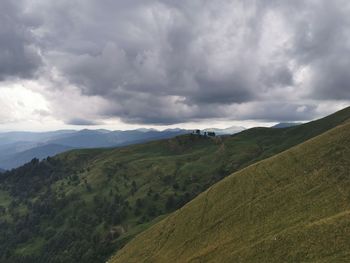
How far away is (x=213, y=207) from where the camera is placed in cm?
14225

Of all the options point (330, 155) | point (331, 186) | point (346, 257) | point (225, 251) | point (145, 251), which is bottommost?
point (145, 251)

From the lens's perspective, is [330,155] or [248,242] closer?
[248,242]

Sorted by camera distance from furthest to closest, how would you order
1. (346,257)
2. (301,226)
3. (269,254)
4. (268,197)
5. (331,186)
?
(268,197)
(331,186)
(301,226)
(269,254)
(346,257)

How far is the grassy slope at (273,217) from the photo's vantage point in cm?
8562

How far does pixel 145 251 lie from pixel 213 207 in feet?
105

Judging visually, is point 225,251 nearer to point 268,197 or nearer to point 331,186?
point 268,197

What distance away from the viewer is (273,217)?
110m

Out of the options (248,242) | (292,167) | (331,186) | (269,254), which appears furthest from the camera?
(292,167)

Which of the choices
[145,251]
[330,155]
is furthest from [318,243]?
[145,251]

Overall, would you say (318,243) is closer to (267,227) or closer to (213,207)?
(267,227)

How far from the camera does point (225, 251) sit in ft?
347

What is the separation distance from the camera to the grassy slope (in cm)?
8562

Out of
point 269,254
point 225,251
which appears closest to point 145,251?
point 225,251

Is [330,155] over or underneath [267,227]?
over
